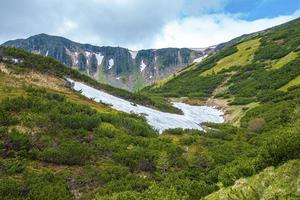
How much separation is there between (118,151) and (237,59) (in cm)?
9184

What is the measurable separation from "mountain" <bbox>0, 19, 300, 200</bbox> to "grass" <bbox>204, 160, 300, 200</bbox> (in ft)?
0.11

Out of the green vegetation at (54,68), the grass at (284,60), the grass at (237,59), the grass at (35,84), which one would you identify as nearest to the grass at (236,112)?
the green vegetation at (54,68)

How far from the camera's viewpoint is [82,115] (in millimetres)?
39625

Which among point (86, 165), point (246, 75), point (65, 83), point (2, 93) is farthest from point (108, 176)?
point (246, 75)

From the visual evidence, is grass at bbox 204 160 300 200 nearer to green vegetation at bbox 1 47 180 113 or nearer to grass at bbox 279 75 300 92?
green vegetation at bbox 1 47 180 113

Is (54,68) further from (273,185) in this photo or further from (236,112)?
(273,185)

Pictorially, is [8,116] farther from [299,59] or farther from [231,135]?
[299,59]

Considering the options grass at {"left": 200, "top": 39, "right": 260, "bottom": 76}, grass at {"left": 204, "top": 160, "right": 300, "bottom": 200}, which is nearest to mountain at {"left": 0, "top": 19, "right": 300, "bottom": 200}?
grass at {"left": 204, "top": 160, "right": 300, "bottom": 200}

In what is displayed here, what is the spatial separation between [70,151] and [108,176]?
480 cm

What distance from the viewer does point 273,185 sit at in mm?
13102

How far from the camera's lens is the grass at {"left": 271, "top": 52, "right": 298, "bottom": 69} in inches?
3512

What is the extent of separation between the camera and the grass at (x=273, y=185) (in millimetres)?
12414

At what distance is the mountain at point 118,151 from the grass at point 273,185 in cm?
3

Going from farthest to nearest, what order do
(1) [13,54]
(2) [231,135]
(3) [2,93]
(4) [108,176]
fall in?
1. (1) [13,54]
2. (2) [231,135]
3. (3) [2,93]
4. (4) [108,176]
